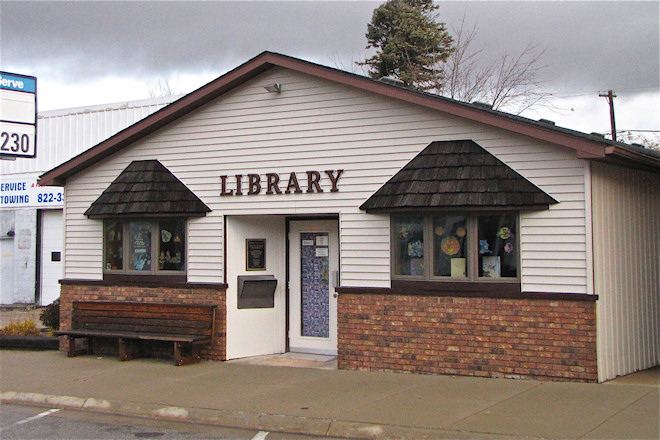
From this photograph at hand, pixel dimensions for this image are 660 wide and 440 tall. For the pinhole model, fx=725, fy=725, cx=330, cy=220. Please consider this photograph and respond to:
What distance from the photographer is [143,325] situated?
11.9 metres

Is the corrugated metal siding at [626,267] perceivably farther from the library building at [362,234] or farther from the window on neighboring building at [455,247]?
the window on neighboring building at [455,247]

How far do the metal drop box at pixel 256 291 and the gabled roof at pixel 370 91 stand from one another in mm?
3008

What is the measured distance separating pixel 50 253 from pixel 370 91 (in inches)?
525

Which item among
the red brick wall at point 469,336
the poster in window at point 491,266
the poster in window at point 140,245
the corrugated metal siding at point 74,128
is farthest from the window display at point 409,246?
the corrugated metal siding at point 74,128

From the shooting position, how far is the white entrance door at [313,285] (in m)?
12.0

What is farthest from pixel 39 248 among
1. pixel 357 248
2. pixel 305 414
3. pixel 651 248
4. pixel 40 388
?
pixel 651 248

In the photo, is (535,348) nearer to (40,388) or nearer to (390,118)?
(390,118)

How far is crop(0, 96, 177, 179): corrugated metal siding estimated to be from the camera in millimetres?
19344

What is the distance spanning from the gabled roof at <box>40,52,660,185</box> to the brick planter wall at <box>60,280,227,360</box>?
80.3 inches

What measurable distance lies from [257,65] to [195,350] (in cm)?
463

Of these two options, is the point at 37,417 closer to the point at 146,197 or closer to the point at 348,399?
the point at 348,399

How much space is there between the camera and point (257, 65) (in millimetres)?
11297

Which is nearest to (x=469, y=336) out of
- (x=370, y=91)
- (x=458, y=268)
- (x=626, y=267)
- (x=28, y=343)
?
(x=458, y=268)

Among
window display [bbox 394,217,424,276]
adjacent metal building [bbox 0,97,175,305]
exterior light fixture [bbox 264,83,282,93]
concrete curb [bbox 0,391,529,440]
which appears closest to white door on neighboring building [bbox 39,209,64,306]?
adjacent metal building [bbox 0,97,175,305]
